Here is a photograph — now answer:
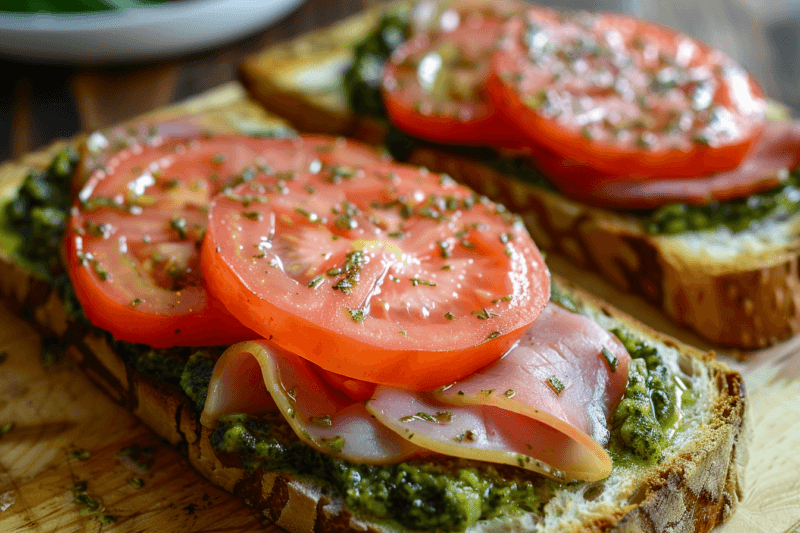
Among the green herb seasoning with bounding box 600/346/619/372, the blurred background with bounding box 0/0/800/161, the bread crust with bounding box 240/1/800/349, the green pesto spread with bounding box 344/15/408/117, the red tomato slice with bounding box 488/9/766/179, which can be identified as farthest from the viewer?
the blurred background with bounding box 0/0/800/161

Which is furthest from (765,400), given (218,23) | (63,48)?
(63,48)

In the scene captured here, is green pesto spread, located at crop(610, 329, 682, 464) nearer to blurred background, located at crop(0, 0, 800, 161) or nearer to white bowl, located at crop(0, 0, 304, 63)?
blurred background, located at crop(0, 0, 800, 161)

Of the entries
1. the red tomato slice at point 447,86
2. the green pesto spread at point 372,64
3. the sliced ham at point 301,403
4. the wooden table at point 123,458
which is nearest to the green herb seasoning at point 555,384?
the sliced ham at point 301,403

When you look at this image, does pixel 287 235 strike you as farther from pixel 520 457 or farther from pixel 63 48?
pixel 63 48

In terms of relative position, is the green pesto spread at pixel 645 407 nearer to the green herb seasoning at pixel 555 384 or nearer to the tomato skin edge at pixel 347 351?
the green herb seasoning at pixel 555 384

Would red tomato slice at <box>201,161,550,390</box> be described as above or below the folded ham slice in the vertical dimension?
above

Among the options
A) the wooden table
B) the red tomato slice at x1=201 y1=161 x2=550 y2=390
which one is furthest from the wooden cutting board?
the red tomato slice at x1=201 y1=161 x2=550 y2=390

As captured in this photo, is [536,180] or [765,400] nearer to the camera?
[765,400]
